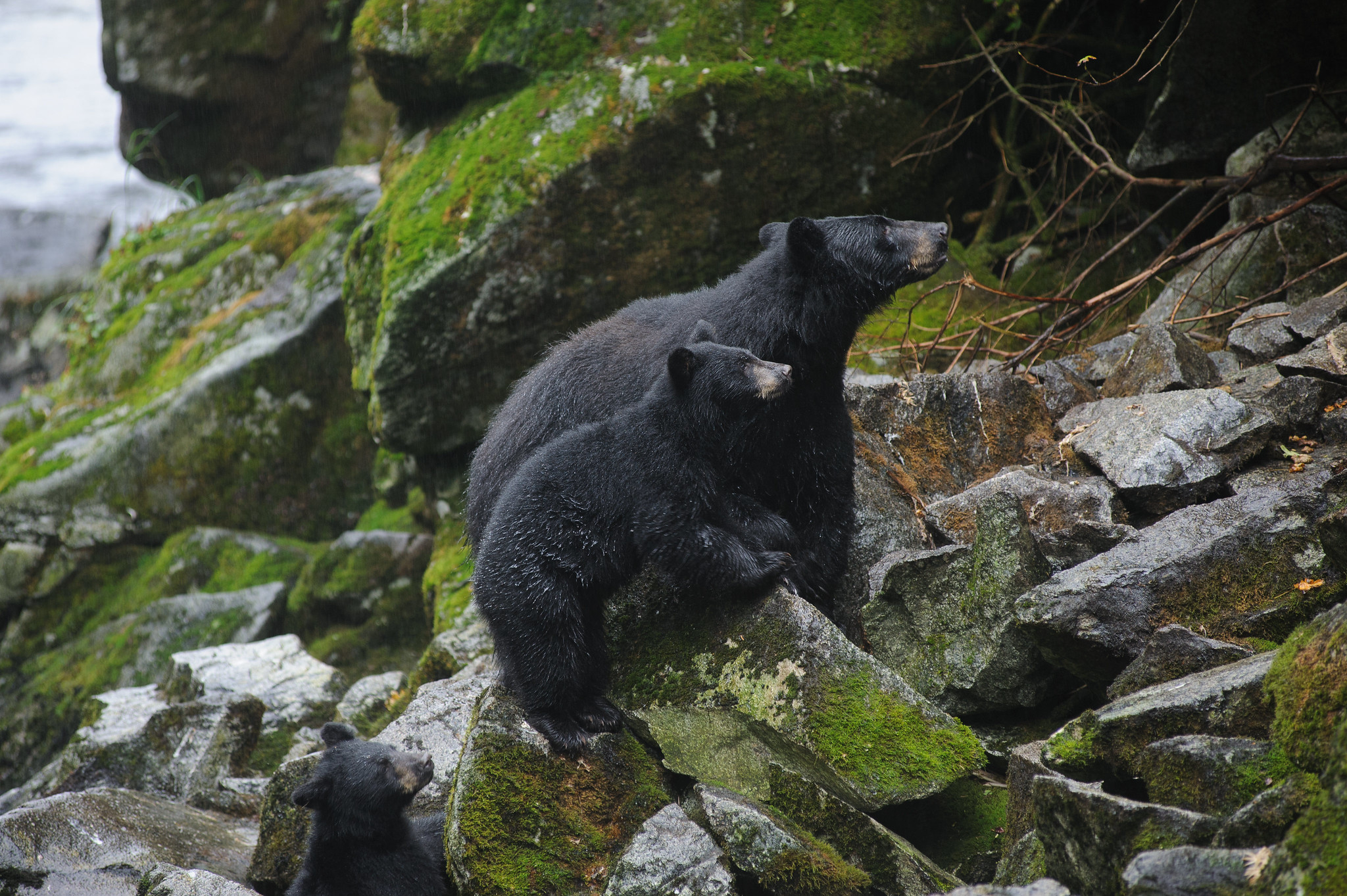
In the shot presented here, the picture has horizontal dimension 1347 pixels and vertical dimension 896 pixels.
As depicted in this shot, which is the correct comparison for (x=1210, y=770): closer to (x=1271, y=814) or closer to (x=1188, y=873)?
(x=1271, y=814)

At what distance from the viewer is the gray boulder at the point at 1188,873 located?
2664 mm

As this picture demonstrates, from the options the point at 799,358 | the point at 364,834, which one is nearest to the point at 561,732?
the point at 364,834

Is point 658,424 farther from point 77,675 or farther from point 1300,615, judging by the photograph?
point 77,675

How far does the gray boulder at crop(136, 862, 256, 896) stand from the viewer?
4.23 meters

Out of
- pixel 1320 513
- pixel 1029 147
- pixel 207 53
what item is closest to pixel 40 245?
pixel 207 53

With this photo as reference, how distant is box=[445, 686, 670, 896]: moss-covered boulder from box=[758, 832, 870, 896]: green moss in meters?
0.79

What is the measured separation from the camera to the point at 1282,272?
6910 mm

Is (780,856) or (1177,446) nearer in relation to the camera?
(780,856)

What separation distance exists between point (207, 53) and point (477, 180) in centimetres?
1022

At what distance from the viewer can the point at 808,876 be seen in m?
3.47

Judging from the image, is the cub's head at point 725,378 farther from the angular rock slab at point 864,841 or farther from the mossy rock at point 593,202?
the mossy rock at point 593,202

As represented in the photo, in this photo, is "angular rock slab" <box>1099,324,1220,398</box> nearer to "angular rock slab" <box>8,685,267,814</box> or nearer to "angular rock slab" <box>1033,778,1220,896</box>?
"angular rock slab" <box>1033,778,1220,896</box>

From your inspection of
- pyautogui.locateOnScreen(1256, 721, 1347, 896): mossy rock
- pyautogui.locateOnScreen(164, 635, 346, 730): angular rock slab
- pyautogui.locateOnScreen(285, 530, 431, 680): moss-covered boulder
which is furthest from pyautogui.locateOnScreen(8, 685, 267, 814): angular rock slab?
pyautogui.locateOnScreen(1256, 721, 1347, 896): mossy rock

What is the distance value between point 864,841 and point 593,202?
5551 mm
